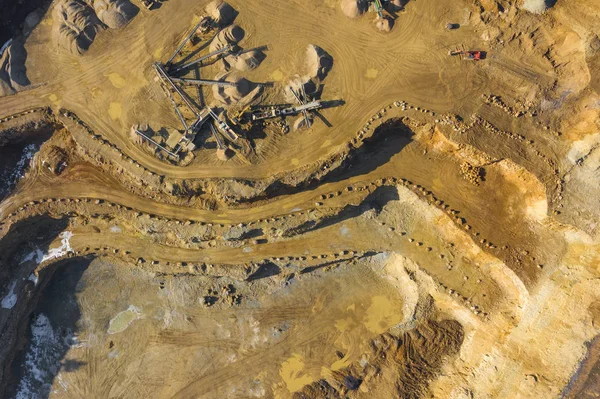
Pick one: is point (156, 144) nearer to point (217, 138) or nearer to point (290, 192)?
point (217, 138)

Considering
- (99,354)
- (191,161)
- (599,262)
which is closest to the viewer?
(599,262)

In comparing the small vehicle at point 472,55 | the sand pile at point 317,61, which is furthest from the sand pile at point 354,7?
the small vehicle at point 472,55

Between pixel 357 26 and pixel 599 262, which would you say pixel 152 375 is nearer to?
pixel 357 26

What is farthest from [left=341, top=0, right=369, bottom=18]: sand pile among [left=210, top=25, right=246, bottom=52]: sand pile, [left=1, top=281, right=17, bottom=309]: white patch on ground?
[left=1, top=281, right=17, bottom=309]: white patch on ground

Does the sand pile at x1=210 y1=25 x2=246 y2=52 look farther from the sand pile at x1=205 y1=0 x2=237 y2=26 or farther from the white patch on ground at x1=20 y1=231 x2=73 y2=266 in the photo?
the white patch on ground at x1=20 y1=231 x2=73 y2=266

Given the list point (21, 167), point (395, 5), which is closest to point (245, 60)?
point (395, 5)

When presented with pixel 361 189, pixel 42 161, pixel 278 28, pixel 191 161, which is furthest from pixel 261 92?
pixel 42 161
